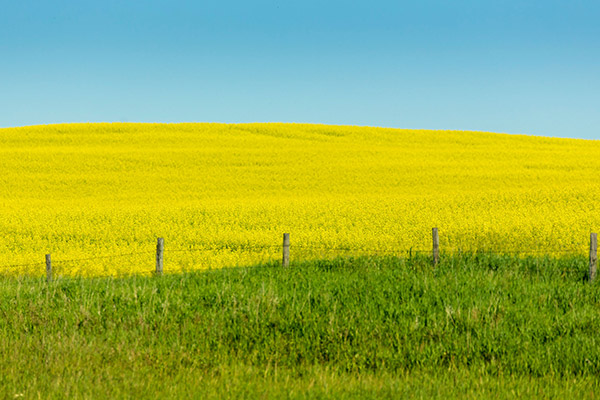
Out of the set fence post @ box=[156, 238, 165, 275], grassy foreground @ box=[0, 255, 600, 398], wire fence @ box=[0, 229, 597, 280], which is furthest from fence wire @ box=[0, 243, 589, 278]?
grassy foreground @ box=[0, 255, 600, 398]

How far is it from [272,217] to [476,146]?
30682 mm

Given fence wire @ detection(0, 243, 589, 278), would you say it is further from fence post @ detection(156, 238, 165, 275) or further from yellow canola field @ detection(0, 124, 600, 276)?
fence post @ detection(156, 238, 165, 275)

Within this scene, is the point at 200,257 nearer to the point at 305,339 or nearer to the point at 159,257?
→ the point at 159,257

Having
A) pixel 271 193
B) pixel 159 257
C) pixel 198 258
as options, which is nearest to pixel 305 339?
pixel 159 257

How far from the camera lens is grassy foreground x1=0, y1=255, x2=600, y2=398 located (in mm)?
5840

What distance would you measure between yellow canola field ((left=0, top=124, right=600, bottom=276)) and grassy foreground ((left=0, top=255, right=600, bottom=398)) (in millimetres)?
6020

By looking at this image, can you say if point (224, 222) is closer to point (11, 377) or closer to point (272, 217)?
point (272, 217)

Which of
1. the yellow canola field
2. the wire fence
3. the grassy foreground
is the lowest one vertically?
the wire fence

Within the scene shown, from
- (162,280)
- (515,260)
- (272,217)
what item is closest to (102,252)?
(272,217)

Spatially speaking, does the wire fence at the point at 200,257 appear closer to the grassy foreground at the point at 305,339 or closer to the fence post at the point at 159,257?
the fence post at the point at 159,257

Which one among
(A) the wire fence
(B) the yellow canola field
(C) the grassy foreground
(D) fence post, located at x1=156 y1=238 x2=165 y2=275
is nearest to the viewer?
(C) the grassy foreground

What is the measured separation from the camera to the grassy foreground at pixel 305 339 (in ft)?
19.2

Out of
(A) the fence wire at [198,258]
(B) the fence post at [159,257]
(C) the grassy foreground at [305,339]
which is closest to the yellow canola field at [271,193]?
(A) the fence wire at [198,258]

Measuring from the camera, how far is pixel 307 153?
45312 mm
